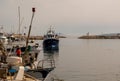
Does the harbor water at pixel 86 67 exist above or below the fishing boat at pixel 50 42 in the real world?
below

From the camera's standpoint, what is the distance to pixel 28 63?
26.3 metres

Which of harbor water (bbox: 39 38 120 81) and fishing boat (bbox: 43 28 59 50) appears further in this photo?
fishing boat (bbox: 43 28 59 50)

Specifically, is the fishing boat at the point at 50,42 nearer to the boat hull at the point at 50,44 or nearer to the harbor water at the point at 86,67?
the boat hull at the point at 50,44

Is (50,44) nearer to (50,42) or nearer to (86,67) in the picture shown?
(50,42)

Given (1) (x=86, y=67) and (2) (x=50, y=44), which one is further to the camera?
(2) (x=50, y=44)

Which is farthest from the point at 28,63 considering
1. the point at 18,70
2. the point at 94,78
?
the point at 94,78

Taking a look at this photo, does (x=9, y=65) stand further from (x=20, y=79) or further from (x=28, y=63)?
(x=28, y=63)

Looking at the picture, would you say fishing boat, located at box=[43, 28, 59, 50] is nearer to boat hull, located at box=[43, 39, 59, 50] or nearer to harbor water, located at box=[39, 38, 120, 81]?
boat hull, located at box=[43, 39, 59, 50]

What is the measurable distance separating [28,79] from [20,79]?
1.36 metres

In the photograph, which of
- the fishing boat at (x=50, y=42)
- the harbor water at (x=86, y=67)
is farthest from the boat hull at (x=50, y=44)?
the harbor water at (x=86, y=67)

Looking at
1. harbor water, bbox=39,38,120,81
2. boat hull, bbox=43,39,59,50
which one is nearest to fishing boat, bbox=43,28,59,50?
boat hull, bbox=43,39,59,50

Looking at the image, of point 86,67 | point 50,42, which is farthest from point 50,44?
point 86,67

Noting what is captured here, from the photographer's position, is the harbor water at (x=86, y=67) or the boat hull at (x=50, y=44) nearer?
the harbor water at (x=86, y=67)

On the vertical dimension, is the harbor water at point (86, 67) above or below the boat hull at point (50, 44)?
below
